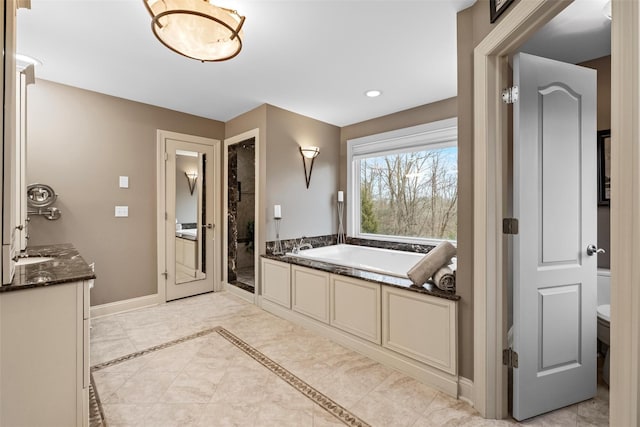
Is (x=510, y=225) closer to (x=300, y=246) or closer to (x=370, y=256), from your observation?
(x=370, y=256)

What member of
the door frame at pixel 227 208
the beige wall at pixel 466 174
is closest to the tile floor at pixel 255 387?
the beige wall at pixel 466 174

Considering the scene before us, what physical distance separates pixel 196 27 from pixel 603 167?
10.2 ft

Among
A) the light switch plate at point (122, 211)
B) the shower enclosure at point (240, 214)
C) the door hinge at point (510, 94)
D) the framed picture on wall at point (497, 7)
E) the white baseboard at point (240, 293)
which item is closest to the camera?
the framed picture on wall at point (497, 7)

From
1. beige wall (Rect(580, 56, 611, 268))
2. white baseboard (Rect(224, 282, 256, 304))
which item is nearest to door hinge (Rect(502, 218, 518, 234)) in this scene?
beige wall (Rect(580, 56, 611, 268))

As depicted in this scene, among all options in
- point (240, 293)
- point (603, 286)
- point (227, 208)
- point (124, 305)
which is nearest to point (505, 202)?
point (603, 286)

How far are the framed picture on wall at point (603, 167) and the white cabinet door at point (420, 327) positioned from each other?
5.45ft

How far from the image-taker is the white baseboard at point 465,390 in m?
1.79

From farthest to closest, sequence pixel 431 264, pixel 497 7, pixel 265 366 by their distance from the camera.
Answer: pixel 265 366
pixel 431 264
pixel 497 7

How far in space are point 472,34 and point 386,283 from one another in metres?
1.69

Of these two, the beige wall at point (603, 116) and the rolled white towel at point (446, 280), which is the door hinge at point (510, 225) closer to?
the rolled white towel at point (446, 280)

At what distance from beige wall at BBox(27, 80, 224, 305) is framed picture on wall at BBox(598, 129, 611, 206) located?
13.8ft

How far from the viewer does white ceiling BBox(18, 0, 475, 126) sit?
6.04 ft

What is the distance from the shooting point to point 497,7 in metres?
1.54

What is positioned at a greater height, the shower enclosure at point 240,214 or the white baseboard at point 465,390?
the shower enclosure at point 240,214
